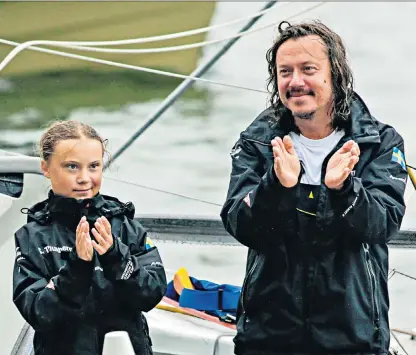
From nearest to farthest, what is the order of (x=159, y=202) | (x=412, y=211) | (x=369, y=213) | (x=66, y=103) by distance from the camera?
(x=369, y=213)
(x=412, y=211)
(x=159, y=202)
(x=66, y=103)

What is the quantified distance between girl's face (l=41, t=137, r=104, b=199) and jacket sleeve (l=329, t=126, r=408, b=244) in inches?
20.6

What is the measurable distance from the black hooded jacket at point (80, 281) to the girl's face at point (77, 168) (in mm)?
28

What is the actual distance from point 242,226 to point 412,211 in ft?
10.2

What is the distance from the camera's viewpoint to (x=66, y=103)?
11.4 metres

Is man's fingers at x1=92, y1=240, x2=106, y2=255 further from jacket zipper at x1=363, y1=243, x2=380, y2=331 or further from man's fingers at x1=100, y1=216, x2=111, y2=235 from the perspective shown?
jacket zipper at x1=363, y1=243, x2=380, y2=331

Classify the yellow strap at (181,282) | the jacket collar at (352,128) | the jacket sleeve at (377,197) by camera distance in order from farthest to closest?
1. the yellow strap at (181,282)
2. the jacket collar at (352,128)
3. the jacket sleeve at (377,197)

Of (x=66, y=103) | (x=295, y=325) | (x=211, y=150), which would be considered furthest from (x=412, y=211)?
(x=66, y=103)

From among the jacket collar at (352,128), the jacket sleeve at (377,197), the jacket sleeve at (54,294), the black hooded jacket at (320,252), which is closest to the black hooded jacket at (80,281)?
the jacket sleeve at (54,294)

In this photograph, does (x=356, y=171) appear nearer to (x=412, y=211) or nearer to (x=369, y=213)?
(x=369, y=213)

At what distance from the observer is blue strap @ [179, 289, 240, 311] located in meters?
3.18

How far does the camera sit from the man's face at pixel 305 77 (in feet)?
7.76

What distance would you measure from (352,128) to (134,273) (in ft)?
1.71

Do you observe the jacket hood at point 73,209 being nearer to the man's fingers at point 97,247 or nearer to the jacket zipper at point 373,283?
the man's fingers at point 97,247

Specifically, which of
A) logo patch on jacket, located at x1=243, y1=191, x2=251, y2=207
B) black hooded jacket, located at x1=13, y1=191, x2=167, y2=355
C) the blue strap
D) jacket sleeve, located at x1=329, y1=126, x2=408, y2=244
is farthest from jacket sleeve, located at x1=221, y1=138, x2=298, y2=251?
the blue strap
